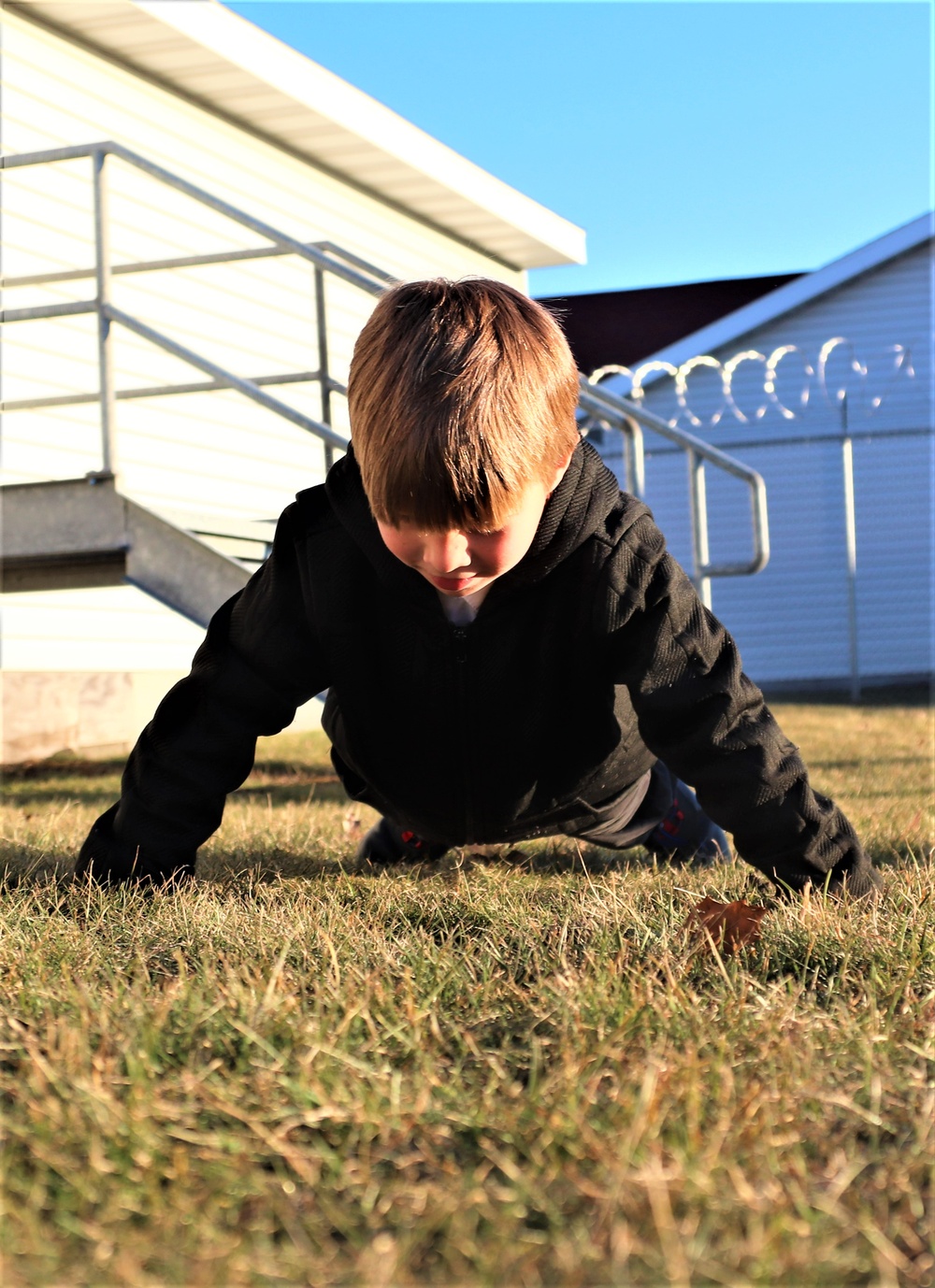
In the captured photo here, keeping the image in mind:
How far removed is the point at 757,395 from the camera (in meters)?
16.5

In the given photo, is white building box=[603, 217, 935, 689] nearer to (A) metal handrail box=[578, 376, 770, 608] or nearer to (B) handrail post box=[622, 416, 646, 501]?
(A) metal handrail box=[578, 376, 770, 608]

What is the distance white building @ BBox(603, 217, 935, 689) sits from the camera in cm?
1579

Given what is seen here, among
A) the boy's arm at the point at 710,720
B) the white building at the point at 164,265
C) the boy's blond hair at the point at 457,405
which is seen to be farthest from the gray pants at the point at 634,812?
the white building at the point at 164,265

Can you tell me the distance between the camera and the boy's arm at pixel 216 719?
2654 mm

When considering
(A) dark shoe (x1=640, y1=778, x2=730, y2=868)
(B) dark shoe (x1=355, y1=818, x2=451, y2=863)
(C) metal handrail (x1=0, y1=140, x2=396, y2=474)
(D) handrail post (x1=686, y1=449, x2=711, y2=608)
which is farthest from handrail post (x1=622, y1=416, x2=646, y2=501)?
(B) dark shoe (x1=355, y1=818, x2=451, y2=863)

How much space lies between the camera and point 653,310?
69.2 feet

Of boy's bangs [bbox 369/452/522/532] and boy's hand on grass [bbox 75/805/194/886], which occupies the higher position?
boy's bangs [bbox 369/452/522/532]

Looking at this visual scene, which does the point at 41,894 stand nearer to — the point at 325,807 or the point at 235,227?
the point at 325,807

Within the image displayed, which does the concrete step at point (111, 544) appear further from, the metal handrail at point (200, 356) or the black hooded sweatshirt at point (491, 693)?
the black hooded sweatshirt at point (491, 693)

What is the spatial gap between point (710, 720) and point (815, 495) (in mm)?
13946

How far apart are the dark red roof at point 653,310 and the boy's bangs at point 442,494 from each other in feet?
60.7

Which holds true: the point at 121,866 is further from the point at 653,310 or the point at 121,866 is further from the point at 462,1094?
the point at 653,310

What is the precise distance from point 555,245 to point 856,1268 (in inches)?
499

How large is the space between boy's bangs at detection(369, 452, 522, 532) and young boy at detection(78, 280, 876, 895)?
0.4 inches
